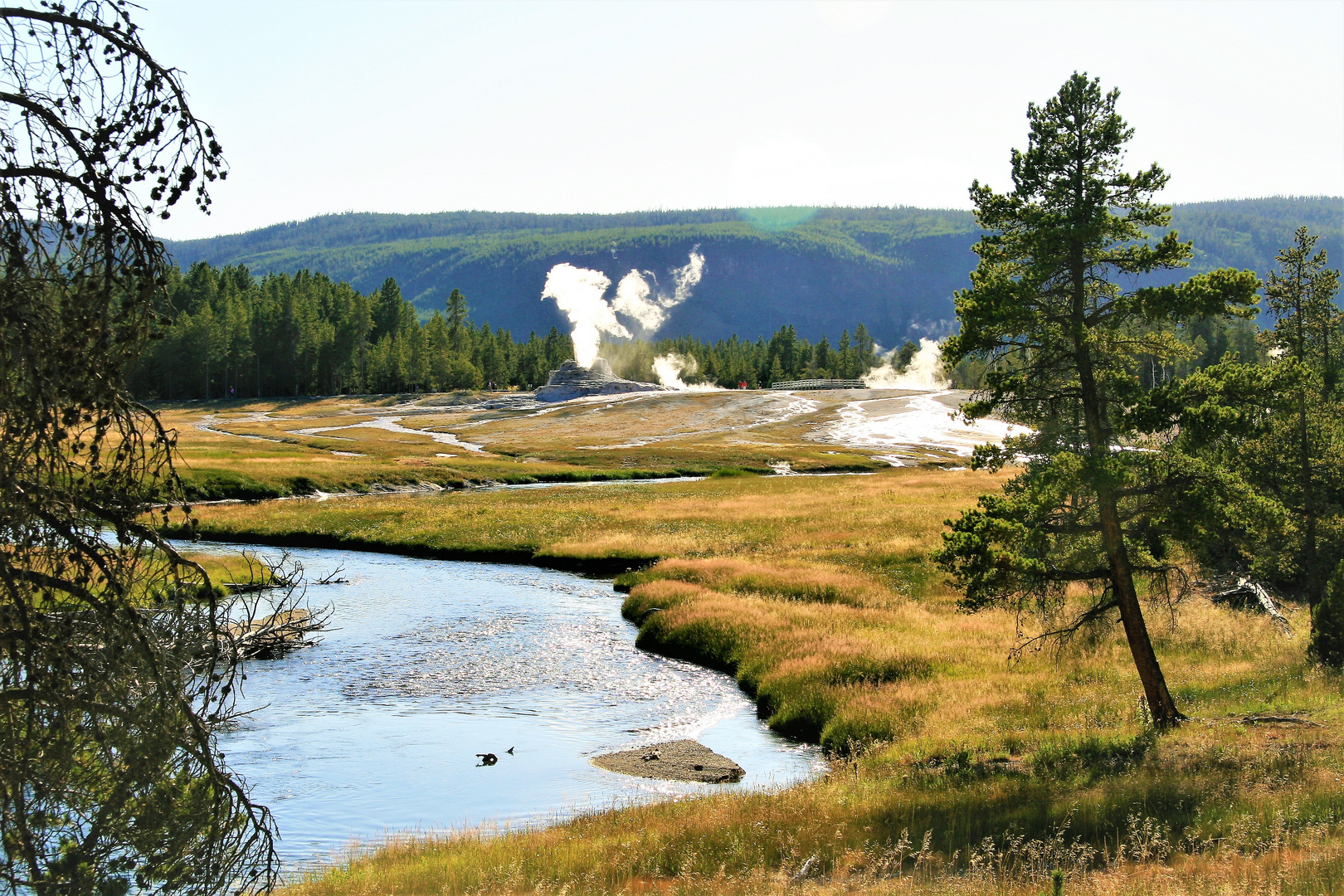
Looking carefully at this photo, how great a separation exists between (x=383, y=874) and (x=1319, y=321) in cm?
2628

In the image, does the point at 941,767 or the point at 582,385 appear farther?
the point at 582,385

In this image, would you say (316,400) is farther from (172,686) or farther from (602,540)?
(172,686)

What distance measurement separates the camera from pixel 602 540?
45312 mm

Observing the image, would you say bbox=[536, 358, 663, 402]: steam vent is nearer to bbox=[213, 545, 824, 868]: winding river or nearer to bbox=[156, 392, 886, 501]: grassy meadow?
bbox=[156, 392, 886, 501]: grassy meadow

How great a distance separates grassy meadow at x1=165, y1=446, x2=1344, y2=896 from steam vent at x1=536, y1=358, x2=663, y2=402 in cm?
11489

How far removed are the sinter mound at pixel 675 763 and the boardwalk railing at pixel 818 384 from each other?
151 m

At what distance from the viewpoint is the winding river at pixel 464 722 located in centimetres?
1683

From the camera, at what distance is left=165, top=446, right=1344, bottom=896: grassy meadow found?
11398mm

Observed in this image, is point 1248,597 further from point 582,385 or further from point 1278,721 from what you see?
point 582,385

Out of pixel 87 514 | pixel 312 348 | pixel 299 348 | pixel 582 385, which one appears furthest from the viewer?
pixel 312 348

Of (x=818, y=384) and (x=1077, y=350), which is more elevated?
(x=1077, y=350)

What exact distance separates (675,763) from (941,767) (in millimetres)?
5270

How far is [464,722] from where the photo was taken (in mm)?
21609

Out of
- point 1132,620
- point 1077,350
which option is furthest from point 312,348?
point 1132,620
